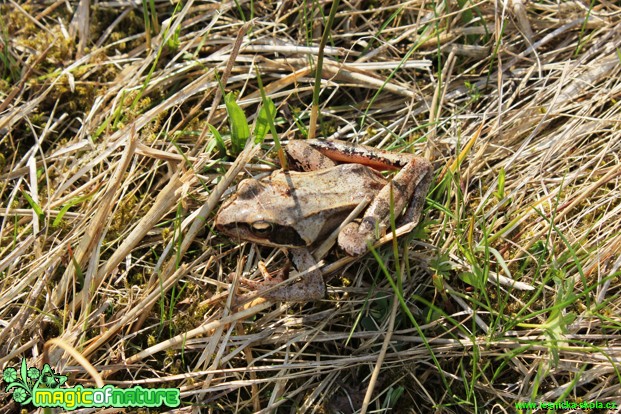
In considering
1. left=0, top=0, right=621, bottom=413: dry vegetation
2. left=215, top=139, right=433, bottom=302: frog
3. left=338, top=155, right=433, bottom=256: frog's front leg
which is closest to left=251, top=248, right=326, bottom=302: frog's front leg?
left=215, top=139, right=433, bottom=302: frog

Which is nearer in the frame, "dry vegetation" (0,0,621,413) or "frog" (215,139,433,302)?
"dry vegetation" (0,0,621,413)

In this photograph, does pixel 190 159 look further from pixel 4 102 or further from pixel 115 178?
pixel 4 102

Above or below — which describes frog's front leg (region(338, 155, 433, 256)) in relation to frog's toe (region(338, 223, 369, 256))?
above

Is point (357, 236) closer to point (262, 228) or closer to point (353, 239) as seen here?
point (353, 239)

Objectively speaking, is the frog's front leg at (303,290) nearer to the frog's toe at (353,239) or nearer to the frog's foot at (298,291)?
the frog's foot at (298,291)

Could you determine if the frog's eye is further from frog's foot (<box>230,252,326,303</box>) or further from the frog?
frog's foot (<box>230,252,326,303</box>)

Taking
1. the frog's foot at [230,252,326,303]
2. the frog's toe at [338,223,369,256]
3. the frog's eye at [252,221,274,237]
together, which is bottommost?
the frog's foot at [230,252,326,303]

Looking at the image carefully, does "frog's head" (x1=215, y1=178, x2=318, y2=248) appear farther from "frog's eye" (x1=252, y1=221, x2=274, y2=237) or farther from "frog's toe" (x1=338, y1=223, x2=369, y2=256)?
"frog's toe" (x1=338, y1=223, x2=369, y2=256)

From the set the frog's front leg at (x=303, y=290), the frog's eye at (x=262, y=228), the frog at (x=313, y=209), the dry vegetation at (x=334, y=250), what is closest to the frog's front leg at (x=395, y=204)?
the frog at (x=313, y=209)
